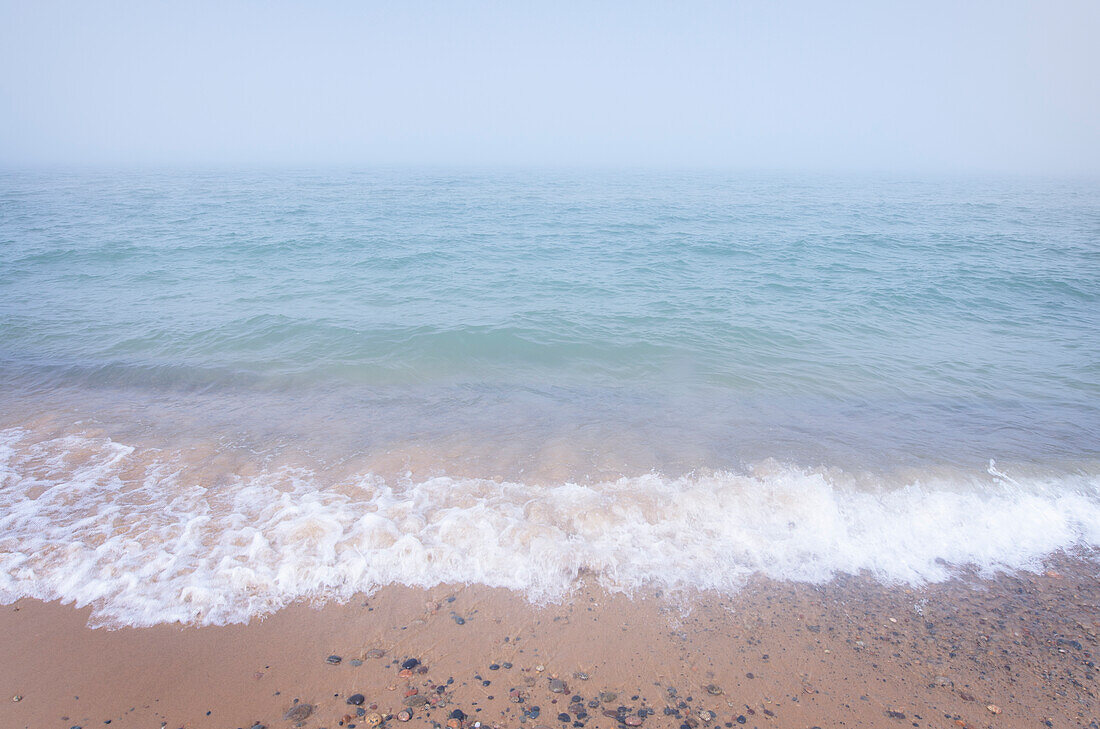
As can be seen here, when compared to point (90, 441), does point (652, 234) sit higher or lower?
higher

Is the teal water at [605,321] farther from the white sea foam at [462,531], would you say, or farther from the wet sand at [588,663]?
the wet sand at [588,663]

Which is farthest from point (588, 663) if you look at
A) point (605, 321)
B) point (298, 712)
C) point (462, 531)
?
point (605, 321)

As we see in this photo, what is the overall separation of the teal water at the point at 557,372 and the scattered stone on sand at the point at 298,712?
1234 mm

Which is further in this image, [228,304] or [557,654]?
[228,304]

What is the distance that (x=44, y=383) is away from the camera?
9.72m

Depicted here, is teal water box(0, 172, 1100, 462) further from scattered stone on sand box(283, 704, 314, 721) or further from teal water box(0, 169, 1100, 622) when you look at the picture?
scattered stone on sand box(283, 704, 314, 721)

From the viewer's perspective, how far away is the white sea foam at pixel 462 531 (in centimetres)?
505

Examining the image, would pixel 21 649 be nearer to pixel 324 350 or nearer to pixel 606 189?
pixel 324 350

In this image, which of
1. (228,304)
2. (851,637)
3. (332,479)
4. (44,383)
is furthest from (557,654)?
(228,304)

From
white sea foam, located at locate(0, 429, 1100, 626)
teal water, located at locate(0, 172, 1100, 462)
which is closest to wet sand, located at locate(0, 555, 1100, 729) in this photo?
white sea foam, located at locate(0, 429, 1100, 626)

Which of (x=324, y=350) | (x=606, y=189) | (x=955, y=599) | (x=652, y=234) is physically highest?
(x=606, y=189)

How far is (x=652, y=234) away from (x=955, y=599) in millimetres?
21898

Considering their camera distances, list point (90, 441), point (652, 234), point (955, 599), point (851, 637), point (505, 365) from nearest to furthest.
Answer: point (851, 637), point (955, 599), point (90, 441), point (505, 365), point (652, 234)

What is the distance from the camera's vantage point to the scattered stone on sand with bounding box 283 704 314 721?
12.3 feet
